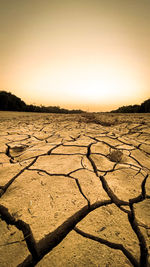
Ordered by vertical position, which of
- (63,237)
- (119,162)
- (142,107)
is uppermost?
(142,107)

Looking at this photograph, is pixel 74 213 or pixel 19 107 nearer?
pixel 74 213

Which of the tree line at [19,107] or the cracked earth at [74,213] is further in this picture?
the tree line at [19,107]

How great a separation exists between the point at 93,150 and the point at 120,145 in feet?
1.71

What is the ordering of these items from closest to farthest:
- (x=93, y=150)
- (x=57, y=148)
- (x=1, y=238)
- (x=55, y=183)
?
1. (x=1, y=238)
2. (x=55, y=183)
3. (x=93, y=150)
4. (x=57, y=148)

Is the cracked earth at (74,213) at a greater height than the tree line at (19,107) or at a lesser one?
lesser

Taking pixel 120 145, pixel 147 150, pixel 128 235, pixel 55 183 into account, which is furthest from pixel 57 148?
pixel 147 150

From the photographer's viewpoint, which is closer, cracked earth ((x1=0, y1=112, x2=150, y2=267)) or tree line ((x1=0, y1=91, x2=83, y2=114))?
cracked earth ((x1=0, y1=112, x2=150, y2=267))

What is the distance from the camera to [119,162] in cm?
129

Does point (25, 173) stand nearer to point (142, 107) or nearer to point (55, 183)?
point (55, 183)

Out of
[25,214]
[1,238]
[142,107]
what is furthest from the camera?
[142,107]

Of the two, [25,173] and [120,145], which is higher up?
[120,145]

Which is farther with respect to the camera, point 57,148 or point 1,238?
point 57,148

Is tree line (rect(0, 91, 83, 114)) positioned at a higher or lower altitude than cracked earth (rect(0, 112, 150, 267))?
higher

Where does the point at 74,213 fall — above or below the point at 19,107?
below
